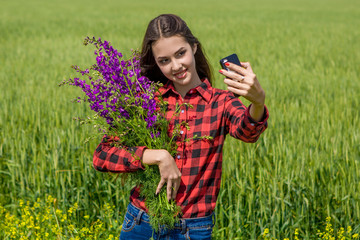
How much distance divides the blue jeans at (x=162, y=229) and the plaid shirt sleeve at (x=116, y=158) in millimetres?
191

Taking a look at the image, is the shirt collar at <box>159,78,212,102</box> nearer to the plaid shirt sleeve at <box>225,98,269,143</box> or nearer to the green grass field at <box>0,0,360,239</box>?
the plaid shirt sleeve at <box>225,98,269,143</box>

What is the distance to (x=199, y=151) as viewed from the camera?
5.16ft

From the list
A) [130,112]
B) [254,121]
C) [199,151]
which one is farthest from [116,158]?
[254,121]

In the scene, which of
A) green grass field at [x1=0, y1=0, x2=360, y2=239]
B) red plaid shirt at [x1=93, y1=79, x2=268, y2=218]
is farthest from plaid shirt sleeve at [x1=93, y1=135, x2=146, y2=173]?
green grass field at [x1=0, y1=0, x2=360, y2=239]

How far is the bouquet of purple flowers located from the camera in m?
1.46

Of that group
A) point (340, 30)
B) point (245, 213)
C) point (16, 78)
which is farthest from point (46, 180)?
point (340, 30)

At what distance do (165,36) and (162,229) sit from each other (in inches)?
28.9

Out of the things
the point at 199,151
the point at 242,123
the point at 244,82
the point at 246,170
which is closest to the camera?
the point at 244,82

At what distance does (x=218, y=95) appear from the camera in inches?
64.5

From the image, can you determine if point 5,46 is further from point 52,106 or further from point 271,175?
point 271,175

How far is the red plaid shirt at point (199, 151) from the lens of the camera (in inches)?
61.0

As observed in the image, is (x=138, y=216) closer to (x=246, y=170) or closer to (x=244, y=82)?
(x=244, y=82)

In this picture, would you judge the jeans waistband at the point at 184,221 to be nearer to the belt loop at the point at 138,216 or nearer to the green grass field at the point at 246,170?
the belt loop at the point at 138,216

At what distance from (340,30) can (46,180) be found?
41.6ft
